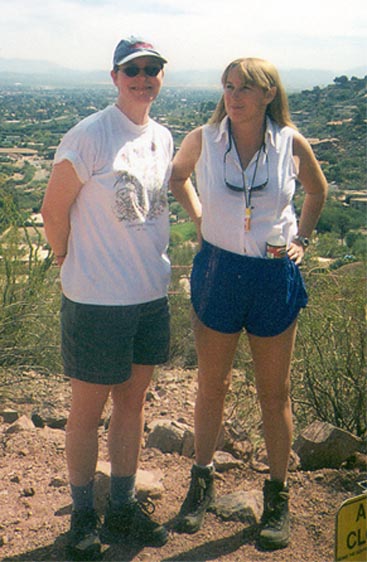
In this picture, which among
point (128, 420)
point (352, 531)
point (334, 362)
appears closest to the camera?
point (352, 531)

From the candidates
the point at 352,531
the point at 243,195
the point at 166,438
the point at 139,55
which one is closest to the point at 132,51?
the point at 139,55

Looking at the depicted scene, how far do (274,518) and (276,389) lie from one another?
544 millimetres

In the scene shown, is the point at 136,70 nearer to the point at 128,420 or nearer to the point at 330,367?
the point at 128,420

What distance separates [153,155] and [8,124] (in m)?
14.2

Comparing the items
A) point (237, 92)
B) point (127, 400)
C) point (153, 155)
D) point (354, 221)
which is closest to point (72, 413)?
point (127, 400)

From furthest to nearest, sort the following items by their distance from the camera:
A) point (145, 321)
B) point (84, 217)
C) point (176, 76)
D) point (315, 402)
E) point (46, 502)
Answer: point (315, 402)
point (46, 502)
point (176, 76)
point (145, 321)
point (84, 217)

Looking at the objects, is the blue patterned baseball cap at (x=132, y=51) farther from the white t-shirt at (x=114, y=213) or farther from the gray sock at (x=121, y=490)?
the gray sock at (x=121, y=490)

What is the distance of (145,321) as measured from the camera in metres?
3.05

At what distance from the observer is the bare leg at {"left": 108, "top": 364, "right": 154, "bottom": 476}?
10.3 ft

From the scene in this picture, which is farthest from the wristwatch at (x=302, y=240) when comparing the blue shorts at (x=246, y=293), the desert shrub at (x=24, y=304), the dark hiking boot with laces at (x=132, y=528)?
the desert shrub at (x=24, y=304)

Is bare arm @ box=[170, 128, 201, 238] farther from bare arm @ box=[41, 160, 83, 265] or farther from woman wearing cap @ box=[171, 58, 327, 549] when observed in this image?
bare arm @ box=[41, 160, 83, 265]

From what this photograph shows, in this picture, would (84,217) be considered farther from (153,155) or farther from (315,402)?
(315,402)

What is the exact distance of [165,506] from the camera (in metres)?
3.56

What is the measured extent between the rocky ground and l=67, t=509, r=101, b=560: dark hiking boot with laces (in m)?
0.09
